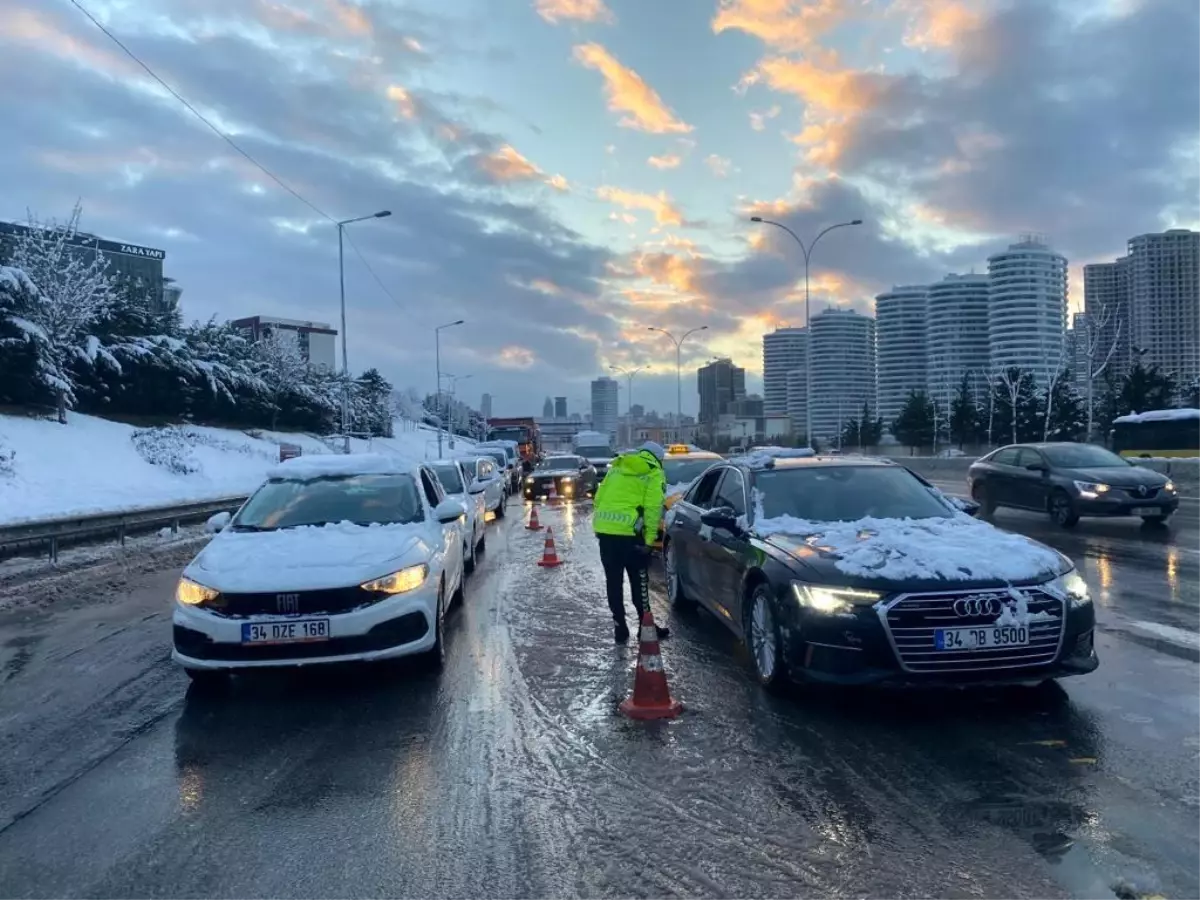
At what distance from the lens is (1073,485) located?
15258mm

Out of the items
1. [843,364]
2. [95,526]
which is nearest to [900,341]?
[843,364]

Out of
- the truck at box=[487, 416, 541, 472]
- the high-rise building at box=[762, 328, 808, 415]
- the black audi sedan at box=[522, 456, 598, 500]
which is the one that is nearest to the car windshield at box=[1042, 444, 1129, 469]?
the black audi sedan at box=[522, 456, 598, 500]

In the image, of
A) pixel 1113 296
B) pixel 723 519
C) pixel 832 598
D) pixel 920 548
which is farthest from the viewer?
pixel 1113 296

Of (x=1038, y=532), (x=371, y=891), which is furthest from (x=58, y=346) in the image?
(x=371, y=891)

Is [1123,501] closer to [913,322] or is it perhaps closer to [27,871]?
[27,871]

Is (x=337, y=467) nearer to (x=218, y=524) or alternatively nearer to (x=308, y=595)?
(x=218, y=524)

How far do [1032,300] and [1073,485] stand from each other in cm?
7694

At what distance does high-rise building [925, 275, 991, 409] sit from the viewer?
87.4 metres

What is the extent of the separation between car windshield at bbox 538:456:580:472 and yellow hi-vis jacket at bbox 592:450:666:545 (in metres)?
22.0

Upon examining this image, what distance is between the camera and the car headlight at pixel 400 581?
6.21m

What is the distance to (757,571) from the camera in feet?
20.1

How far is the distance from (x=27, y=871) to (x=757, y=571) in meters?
4.28

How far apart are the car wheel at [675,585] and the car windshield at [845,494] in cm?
196

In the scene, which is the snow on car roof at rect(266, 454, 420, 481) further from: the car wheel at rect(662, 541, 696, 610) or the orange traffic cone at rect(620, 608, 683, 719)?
the orange traffic cone at rect(620, 608, 683, 719)
